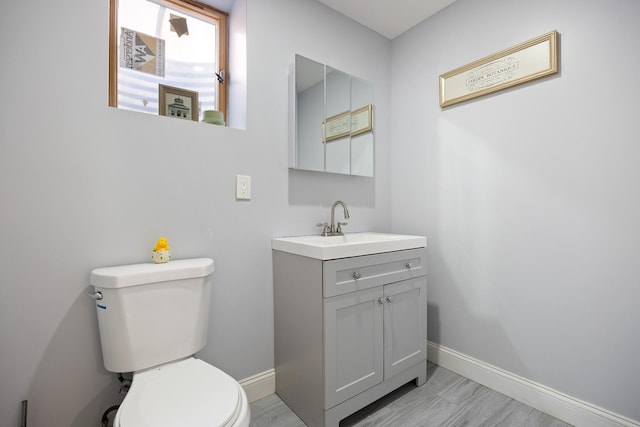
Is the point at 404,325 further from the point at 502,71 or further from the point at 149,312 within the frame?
the point at 502,71

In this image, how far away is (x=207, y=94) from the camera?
171cm

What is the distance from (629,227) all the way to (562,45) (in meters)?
0.88

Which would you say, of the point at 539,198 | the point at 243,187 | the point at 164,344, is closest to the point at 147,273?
the point at 164,344

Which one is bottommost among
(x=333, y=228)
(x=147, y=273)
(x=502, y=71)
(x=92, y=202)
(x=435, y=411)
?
(x=435, y=411)

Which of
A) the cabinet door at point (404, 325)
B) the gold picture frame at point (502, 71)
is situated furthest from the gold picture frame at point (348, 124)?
the cabinet door at point (404, 325)

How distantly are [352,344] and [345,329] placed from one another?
88mm

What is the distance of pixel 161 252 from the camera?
126 centimetres

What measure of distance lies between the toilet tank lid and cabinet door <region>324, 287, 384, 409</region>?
56 cm

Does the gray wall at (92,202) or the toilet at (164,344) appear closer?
the toilet at (164,344)

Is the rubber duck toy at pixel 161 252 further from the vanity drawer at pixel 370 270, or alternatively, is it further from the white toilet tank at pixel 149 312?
the vanity drawer at pixel 370 270

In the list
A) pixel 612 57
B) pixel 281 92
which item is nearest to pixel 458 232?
pixel 612 57

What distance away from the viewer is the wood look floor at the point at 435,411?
4.60 feet

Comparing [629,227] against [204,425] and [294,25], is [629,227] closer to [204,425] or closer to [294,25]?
[204,425]

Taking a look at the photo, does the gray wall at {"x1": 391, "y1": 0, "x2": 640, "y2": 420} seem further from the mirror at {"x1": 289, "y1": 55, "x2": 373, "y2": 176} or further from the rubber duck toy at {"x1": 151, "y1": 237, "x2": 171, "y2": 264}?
the rubber duck toy at {"x1": 151, "y1": 237, "x2": 171, "y2": 264}
